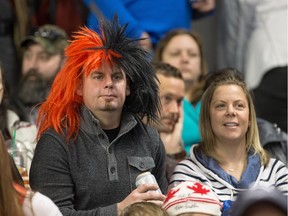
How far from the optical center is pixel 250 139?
5.53m

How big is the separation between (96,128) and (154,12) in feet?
9.35

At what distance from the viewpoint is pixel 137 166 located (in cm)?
507

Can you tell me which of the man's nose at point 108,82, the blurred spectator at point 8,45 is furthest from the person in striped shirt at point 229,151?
the blurred spectator at point 8,45

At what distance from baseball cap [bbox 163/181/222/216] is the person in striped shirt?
479mm

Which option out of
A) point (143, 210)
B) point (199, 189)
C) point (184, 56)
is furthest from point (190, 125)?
point (143, 210)

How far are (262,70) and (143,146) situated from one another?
2866mm

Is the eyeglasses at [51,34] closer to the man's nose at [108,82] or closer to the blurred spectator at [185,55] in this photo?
the blurred spectator at [185,55]

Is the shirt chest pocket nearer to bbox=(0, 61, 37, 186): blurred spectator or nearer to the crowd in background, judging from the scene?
the crowd in background

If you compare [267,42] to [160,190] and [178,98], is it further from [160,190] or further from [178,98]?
[160,190]

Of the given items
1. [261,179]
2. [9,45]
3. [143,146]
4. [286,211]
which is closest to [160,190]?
[143,146]

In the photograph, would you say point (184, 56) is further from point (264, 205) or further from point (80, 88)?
point (264, 205)

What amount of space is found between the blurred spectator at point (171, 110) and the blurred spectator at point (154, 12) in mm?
1431

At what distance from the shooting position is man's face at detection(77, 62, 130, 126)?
5.01 m

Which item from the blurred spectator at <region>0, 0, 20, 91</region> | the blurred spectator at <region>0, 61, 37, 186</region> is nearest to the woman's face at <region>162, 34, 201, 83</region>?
the blurred spectator at <region>0, 0, 20, 91</region>
